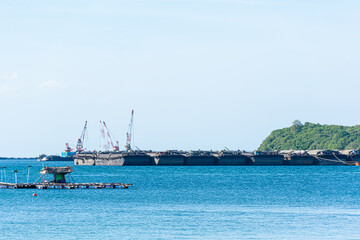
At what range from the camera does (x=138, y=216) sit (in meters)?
85.5

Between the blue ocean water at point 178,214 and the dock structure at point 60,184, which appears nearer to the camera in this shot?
the blue ocean water at point 178,214

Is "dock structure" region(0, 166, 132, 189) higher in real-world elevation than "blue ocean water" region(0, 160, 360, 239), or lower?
higher

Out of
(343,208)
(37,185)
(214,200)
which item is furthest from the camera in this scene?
(37,185)

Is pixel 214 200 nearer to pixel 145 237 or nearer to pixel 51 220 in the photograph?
pixel 51 220

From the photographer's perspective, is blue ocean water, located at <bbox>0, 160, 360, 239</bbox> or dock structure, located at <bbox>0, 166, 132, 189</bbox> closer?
blue ocean water, located at <bbox>0, 160, 360, 239</bbox>

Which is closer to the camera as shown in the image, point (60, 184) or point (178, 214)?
point (178, 214)

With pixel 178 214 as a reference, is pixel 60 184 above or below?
above

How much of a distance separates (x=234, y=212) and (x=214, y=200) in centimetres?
1907

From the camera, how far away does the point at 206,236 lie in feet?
225

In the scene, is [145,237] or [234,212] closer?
[145,237]

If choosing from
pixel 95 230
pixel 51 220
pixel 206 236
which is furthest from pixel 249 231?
pixel 51 220

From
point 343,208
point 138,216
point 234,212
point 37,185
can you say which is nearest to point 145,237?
point 138,216

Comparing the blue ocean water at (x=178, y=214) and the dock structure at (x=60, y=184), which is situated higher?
the dock structure at (x=60, y=184)

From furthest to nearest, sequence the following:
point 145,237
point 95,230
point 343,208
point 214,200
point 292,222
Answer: point 214,200, point 343,208, point 292,222, point 95,230, point 145,237
